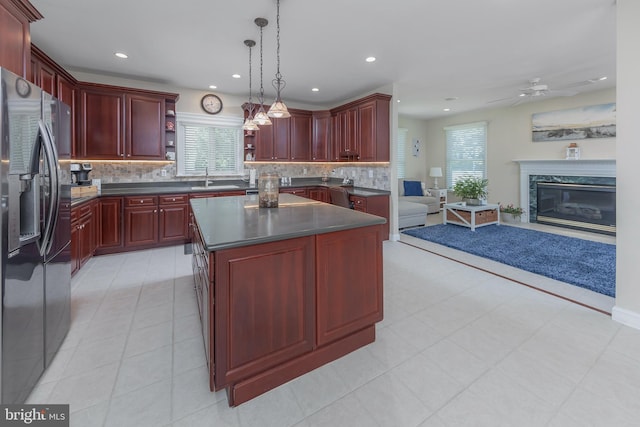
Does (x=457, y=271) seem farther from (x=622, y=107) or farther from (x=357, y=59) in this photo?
(x=357, y=59)

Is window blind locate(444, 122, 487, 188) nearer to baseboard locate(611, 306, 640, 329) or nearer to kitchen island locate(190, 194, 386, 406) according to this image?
baseboard locate(611, 306, 640, 329)

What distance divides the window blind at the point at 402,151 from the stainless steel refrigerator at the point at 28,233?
7619 mm

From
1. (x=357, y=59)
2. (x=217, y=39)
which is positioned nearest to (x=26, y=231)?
(x=217, y=39)

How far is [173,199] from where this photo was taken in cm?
475

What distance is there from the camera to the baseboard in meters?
2.32

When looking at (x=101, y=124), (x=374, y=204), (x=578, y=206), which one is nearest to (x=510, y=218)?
(x=578, y=206)

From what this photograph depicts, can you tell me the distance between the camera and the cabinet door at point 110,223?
4.27 m

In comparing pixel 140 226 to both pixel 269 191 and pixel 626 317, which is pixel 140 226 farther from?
pixel 626 317

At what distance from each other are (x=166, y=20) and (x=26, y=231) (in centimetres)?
248

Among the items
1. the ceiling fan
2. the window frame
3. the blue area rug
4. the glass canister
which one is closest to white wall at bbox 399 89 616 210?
the ceiling fan

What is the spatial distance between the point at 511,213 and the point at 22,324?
7.65 meters

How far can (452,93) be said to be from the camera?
5.84 meters

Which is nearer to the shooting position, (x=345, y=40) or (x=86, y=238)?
(x=345, y=40)

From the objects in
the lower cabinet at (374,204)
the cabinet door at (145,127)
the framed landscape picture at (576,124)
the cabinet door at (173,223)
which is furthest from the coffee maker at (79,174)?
the framed landscape picture at (576,124)
